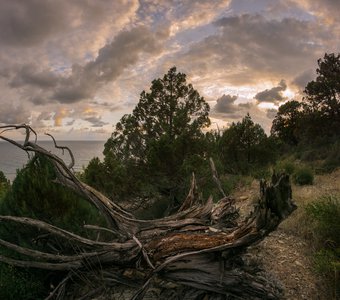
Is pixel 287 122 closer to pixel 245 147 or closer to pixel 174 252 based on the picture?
pixel 245 147

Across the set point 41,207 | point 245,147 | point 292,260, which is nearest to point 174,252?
point 292,260

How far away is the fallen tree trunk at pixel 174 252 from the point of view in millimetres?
4977

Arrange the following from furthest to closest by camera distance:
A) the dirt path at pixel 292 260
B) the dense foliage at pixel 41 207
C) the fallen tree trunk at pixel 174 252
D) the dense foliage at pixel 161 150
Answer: the dense foliage at pixel 161 150 < the dense foliage at pixel 41 207 < the dirt path at pixel 292 260 < the fallen tree trunk at pixel 174 252

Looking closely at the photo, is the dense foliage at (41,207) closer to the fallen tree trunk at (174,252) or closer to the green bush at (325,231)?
the fallen tree trunk at (174,252)

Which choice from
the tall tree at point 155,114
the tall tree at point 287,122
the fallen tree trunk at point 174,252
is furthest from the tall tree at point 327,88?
the fallen tree trunk at point 174,252

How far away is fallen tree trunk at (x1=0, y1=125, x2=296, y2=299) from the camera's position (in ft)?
16.3

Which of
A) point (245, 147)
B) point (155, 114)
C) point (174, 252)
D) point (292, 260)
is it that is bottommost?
point (292, 260)

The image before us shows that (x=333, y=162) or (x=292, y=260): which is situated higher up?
(x=333, y=162)

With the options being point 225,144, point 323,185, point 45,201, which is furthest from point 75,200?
point 225,144

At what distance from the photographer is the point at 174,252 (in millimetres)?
5562

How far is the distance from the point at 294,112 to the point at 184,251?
3704cm

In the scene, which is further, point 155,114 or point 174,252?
point 155,114

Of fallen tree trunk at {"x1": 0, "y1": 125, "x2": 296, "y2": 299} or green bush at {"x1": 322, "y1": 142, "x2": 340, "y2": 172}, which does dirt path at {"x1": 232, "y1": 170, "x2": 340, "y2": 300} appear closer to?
fallen tree trunk at {"x1": 0, "y1": 125, "x2": 296, "y2": 299}

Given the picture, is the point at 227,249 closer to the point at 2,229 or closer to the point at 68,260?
the point at 68,260
